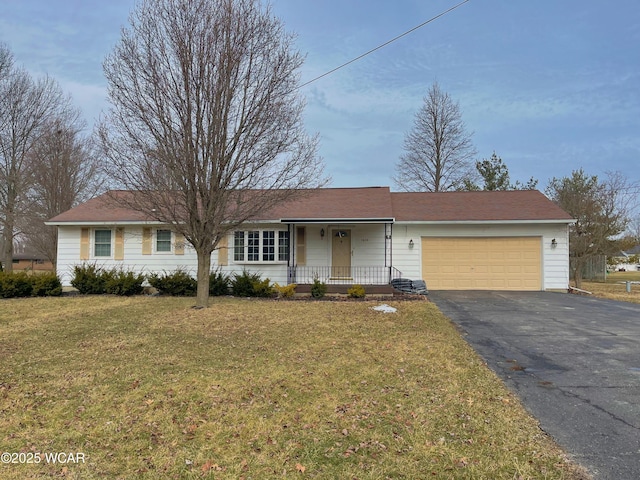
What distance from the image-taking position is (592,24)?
407 inches

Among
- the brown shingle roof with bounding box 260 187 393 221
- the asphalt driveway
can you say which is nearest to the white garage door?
A: the brown shingle roof with bounding box 260 187 393 221

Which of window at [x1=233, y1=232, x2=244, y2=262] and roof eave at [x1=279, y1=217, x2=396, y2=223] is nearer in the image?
roof eave at [x1=279, y1=217, x2=396, y2=223]

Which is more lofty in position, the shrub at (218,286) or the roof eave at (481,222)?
the roof eave at (481,222)

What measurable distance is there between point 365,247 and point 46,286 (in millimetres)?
11119

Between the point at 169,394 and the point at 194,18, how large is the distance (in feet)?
26.5

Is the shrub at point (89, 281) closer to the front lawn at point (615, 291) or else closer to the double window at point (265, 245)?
the double window at point (265, 245)

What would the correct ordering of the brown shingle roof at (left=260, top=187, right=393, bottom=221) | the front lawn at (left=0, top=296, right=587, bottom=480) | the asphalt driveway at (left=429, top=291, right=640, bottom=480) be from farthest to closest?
the brown shingle roof at (left=260, top=187, right=393, bottom=221) → the asphalt driveway at (left=429, top=291, right=640, bottom=480) → the front lawn at (left=0, top=296, right=587, bottom=480)

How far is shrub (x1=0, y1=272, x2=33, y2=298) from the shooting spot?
12284mm

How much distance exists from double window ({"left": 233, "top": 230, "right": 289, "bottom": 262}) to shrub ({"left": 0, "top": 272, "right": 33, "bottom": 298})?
22.2 feet

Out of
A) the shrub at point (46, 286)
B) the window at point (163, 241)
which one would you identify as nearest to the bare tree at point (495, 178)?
the window at point (163, 241)

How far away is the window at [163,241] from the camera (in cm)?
1540

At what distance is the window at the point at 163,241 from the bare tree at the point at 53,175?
28.3 feet

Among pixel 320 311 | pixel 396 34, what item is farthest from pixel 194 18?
pixel 320 311

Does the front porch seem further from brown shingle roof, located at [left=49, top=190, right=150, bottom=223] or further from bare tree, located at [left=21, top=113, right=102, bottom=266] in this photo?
bare tree, located at [left=21, top=113, right=102, bottom=266]
